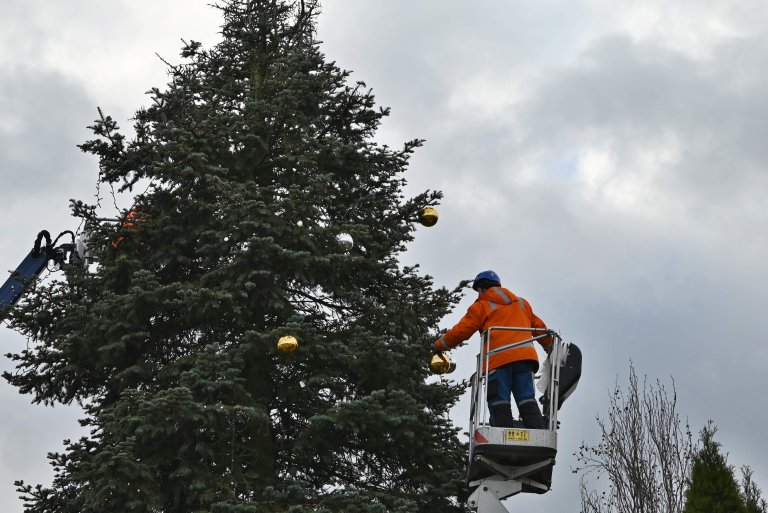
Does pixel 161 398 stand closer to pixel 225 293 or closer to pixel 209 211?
pixel 225 293

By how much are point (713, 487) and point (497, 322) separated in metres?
4.01

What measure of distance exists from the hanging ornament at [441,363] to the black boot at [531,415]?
98cm

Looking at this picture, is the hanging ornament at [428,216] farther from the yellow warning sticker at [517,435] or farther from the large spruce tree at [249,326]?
the yellow warning sticker at [517,435]

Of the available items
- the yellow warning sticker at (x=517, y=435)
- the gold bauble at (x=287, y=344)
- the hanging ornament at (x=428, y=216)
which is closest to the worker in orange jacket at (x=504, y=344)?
the yellow warning sticker at (x=517, y=435)

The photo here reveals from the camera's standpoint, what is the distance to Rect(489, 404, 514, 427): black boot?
1178 centimetres

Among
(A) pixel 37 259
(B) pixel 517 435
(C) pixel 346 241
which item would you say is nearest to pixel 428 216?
(C) pixel 346 241

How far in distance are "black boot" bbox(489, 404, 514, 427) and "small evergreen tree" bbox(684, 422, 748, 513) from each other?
12.0 ft

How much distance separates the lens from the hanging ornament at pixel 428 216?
14.3 m

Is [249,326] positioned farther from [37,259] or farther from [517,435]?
[37,259]

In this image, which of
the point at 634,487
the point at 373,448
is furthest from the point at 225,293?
the point at 634,487

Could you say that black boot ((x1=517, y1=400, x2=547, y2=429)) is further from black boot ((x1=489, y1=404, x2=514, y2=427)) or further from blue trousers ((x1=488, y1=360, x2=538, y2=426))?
black boot ((x1=489, y1=404, x2=514, y2=427))

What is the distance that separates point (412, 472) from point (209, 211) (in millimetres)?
3938

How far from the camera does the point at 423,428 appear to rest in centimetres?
1270

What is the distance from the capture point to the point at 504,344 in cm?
1214
